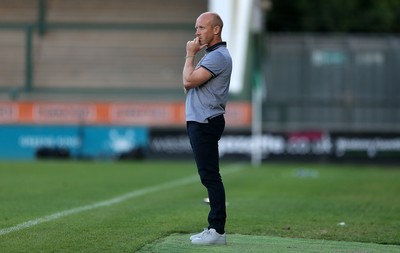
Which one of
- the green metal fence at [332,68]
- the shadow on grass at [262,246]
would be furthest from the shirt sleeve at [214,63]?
the green metal fence at [332,68]

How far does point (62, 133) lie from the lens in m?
29.1

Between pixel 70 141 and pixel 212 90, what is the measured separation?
21.6 m

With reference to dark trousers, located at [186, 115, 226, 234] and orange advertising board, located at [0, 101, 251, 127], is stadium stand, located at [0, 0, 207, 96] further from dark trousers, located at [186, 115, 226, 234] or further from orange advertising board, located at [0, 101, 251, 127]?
dark trousers, located at [186, 115, 226, 234]

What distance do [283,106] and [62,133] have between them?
29.6 ft

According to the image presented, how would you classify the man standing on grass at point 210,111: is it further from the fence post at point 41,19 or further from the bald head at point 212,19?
the fence post at point 41,19

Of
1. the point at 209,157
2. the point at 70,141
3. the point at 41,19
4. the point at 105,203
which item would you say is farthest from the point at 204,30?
the point at 41,19

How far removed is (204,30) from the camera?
25.7 feet

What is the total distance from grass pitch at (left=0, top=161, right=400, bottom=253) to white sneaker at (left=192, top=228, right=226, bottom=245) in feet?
0.30

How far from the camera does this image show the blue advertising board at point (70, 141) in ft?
94.7

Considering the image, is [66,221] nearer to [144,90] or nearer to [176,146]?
[176,146]

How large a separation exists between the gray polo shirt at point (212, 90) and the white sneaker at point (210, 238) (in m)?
0.85

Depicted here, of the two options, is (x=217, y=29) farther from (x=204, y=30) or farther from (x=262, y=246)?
(x=262, y=246)

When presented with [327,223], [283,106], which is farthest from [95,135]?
[327,223]

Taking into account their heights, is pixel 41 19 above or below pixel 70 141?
above
